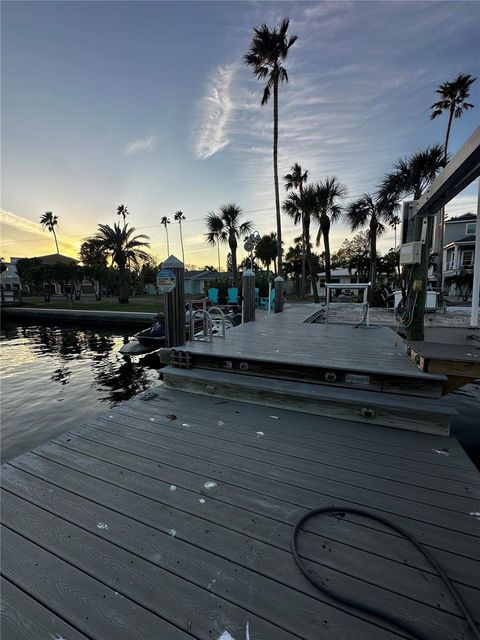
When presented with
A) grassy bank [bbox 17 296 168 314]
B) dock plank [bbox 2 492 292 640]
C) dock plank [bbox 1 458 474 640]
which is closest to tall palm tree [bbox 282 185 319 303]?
grassy bank [bbox 17 296 168 314]

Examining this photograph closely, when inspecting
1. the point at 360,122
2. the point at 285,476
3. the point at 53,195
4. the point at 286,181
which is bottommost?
the point at 285,476

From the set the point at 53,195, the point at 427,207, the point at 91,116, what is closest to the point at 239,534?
the point at 427,207

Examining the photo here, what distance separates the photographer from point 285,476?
1.95m

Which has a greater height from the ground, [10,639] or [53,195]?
[53,195]

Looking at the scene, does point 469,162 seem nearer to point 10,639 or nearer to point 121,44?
point 10,639

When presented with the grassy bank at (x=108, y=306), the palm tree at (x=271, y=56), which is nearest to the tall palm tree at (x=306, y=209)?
the palm tree at (x=271, y=56)

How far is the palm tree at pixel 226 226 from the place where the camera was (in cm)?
2017

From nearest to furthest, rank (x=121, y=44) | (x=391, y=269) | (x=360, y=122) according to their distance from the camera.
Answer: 1. (x=121, y=44)
2. (x=360, y=122)
3. (x=391, y=269)

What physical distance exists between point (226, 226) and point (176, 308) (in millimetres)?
17705

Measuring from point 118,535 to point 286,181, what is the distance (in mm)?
26642

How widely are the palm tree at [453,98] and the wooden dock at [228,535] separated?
2206 centimetres

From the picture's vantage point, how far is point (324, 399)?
9.55 feet

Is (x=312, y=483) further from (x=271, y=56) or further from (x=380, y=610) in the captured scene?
(x=271, y=56)

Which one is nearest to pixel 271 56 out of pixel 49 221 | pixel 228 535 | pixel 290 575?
pixel 228 535
